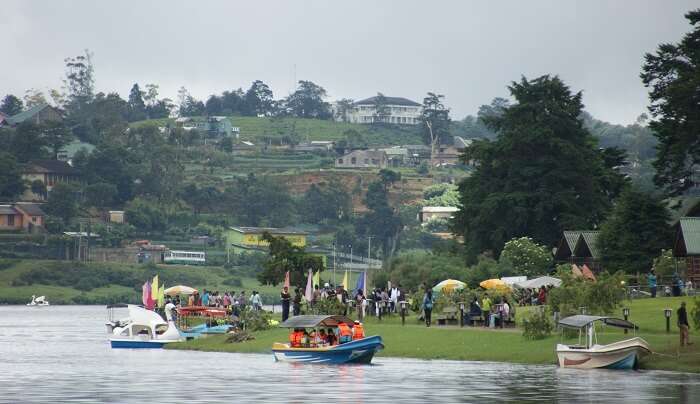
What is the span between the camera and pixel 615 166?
130125 mm

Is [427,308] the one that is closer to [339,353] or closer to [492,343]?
[492,343]

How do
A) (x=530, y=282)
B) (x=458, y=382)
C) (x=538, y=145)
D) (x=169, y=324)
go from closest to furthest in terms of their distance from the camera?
(x=458, y=382) → (x=169, y=324) → (x=530, y=282) → (x=538, y=145)

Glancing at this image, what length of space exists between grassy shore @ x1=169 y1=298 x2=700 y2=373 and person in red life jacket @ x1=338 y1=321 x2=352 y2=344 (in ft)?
11.3

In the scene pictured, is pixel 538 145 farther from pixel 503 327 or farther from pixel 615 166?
pixel 503 327

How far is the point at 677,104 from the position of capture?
92938mm

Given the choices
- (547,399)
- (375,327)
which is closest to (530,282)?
(375,327)

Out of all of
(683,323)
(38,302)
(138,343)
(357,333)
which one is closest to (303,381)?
(357,333)

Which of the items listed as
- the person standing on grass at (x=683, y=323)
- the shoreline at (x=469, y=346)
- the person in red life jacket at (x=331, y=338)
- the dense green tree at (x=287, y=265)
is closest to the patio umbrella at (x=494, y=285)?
the shoreline at (x=469, y=346)

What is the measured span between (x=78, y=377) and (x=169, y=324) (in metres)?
26.0

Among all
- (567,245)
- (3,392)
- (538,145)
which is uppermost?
(538,145)

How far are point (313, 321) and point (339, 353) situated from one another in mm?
1587

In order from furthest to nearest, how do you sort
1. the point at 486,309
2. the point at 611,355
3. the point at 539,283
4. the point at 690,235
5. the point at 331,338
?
1. the point at 690,235
2. the point at 539,283
3. the point at 486,309
4. the point at 331,338
5. the point at 611,355

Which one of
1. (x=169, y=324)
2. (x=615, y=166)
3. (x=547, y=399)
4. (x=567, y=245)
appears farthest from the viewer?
(x=615, y=166)

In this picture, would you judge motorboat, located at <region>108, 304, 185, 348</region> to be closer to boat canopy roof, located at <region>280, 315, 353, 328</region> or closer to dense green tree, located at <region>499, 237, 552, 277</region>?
boat canopy roof, located at <region>280, 315, 353, 328</region>
